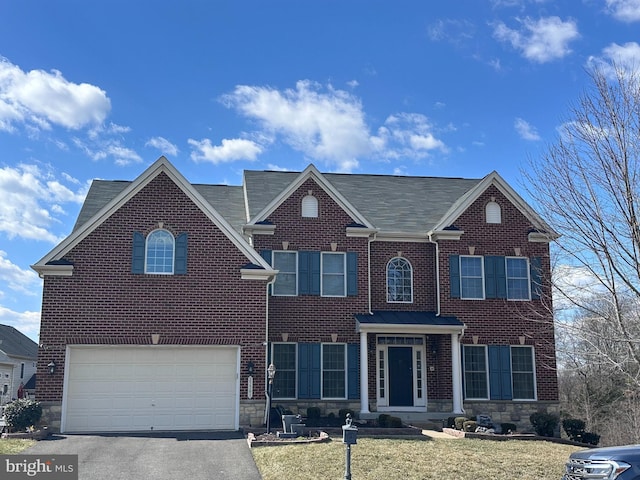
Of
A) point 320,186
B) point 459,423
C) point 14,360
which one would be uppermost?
point 320,186

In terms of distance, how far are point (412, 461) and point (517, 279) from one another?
11.5 metres

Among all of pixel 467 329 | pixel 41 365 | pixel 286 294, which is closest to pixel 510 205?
pixel 467 329

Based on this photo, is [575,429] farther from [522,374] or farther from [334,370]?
[334,370]

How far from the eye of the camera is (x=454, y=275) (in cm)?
2327

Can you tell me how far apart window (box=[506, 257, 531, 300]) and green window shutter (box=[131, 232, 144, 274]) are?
1260 centimetres

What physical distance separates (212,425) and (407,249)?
927 centimetres

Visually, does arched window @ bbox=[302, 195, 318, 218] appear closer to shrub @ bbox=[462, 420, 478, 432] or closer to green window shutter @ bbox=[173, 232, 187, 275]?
green window shutter @ bbox=[173, 232, 187, 275]

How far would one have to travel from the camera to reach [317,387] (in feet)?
71.3

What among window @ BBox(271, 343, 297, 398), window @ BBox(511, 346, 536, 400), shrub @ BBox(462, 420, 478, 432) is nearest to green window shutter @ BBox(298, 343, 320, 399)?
window @ BBox(271, 343, 297, 398)

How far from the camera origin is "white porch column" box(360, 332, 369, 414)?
2141 cm

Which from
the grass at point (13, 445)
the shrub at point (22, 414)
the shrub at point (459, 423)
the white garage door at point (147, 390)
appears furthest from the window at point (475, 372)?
the grass at point (13, 445)

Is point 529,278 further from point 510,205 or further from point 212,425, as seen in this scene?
point 212,425

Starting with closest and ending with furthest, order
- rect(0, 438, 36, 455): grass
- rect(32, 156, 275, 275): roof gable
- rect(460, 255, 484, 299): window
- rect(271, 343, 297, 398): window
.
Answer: rect(0, 438, 36, 455): grass, rect(32, 156, 275, 275): roof gable, rect(271, 343, 297, 398): window, rect(460, 255, 484, 299): window

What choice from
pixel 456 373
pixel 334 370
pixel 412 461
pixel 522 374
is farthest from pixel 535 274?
pixel 412 461
